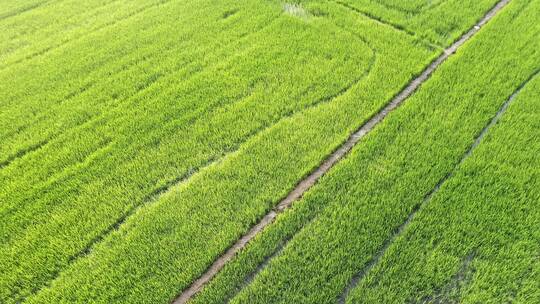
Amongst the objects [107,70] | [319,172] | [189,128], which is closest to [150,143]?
[189,128]

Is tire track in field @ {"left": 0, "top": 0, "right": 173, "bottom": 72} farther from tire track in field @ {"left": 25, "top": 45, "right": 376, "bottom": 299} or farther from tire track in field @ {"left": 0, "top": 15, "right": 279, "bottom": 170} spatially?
tire track in field @ {"left": 25, "top": 45, "right": 376, "bottom": 299}

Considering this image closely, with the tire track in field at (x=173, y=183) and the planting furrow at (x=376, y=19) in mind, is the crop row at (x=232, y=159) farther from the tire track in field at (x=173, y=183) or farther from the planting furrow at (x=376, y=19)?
the planting furrow at (x=376, y=19)

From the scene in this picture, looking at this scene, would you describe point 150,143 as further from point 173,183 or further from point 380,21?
point 380,21

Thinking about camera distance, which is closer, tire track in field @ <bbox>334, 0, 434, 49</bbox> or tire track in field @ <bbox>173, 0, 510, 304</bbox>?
tire track in field @ <bbox>173, 0, 510, 304</bbox>

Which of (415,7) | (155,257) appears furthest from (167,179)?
(415,7)

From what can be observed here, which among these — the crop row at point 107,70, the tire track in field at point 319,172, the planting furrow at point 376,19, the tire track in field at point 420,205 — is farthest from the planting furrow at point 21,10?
the tire track in field at point 420,205

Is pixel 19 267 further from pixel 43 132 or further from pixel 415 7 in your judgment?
pixel 415 7

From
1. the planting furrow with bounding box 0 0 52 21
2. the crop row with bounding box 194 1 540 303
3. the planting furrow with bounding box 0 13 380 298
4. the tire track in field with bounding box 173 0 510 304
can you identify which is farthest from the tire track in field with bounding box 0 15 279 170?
the planting furrow with bounding box 0 0 52 21
